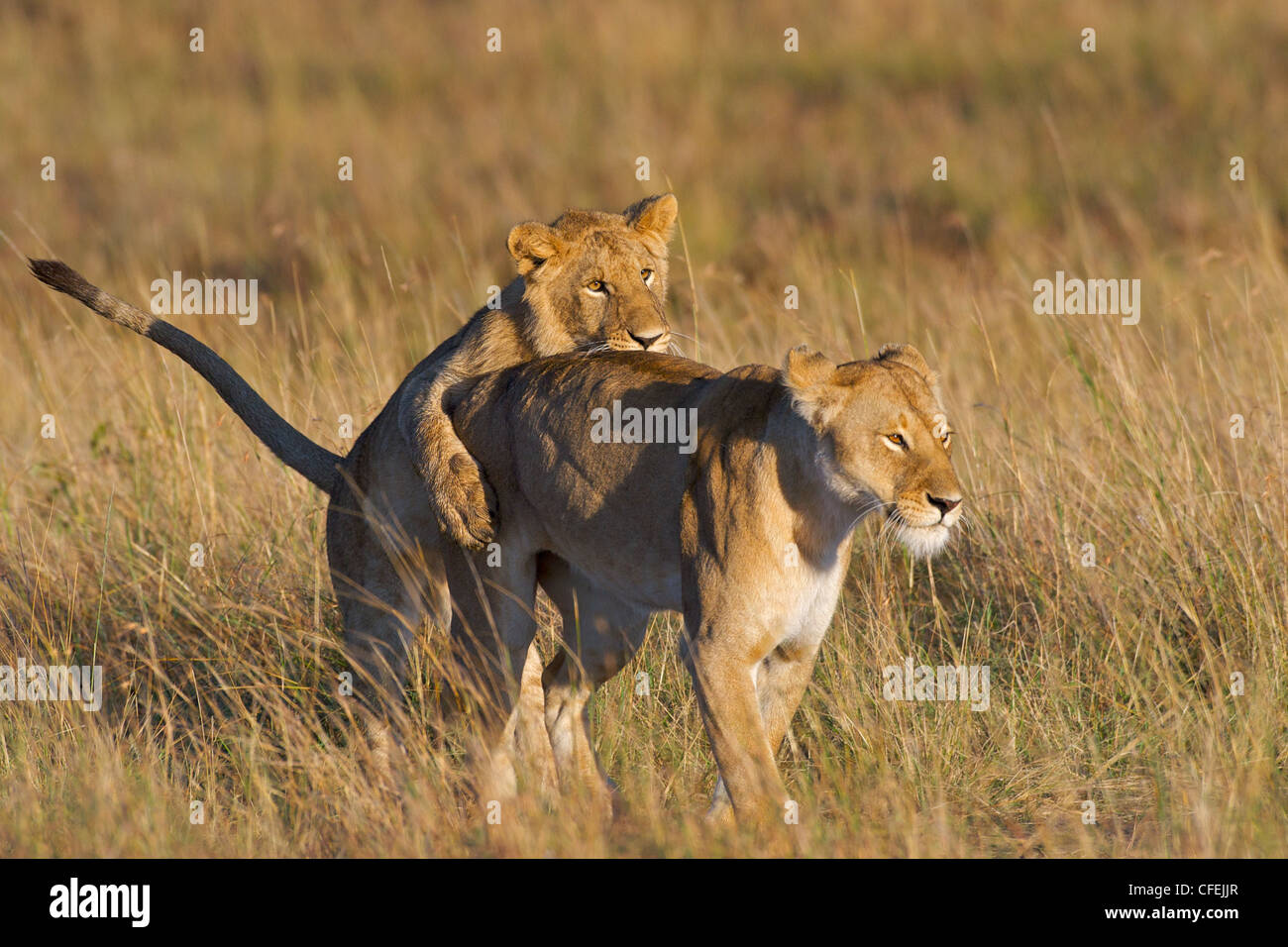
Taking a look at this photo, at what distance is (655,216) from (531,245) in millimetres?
612

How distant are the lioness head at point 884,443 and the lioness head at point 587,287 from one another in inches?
54.1

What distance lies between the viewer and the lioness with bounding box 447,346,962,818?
4.32m

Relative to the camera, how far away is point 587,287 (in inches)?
231

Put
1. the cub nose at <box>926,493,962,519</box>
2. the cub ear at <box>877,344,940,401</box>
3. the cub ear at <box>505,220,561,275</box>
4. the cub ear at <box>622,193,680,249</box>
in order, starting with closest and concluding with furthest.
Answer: the cub nose at <box>926,493,962,519</box>, the cub ear at <box>877,344,940,401</box>, the cub ear at <box>505,220,561,275</box>, the cub ear at <box>622,193,680,249</box>

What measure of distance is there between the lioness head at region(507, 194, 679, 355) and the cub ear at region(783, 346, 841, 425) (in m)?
1.35

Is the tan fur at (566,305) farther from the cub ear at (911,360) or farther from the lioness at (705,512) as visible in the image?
the cub ear at (911,360)

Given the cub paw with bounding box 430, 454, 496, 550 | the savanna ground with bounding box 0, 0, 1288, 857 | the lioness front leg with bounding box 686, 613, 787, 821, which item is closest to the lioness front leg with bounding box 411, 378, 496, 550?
the cub paw with bounding box 430, 454, 496, 550

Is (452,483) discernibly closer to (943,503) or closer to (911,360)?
(911,360)

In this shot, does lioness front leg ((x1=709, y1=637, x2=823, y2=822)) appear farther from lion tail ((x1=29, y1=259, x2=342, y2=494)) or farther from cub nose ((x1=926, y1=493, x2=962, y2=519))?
lion tail ((x1=29, y1=259, x2=342, y2=494))

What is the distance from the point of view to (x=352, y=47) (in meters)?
21.9

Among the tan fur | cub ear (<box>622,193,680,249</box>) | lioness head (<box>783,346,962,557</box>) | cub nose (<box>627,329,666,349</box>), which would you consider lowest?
lioness head (<box>783,346,962,557</box>)

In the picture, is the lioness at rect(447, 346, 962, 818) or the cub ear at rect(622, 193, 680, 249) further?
the cub ear at rect(622, 193, 680, 249)

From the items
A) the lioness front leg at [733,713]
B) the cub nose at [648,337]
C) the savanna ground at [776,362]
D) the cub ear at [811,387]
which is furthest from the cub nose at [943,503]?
the cub nose at [648,337]

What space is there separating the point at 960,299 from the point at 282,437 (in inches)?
246
